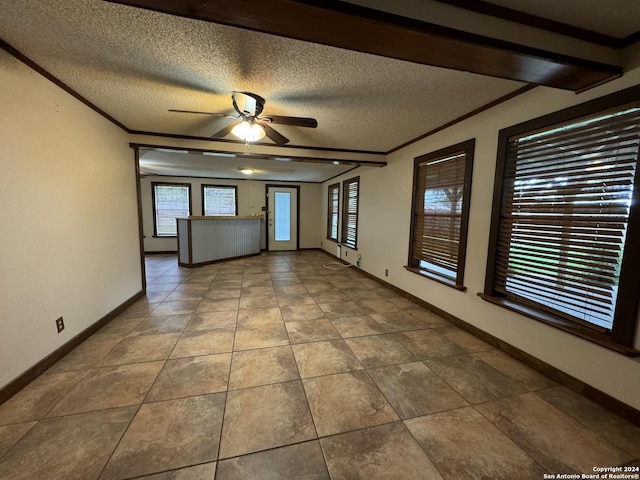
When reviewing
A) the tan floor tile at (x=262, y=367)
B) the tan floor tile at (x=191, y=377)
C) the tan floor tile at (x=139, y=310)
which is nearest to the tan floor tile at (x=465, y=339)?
the tan floor tile at (x=262, y=367)

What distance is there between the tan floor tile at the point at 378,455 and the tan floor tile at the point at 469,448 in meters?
0.07

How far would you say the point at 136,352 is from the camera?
85.4 inches

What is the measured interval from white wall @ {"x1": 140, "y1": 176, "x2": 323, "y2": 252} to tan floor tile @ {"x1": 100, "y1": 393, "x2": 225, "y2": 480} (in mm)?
5985

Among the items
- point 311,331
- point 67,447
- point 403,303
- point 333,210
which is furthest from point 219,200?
point 67,447

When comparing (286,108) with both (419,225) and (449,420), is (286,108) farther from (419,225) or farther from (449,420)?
(449,420)

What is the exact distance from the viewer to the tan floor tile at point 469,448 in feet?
3.94

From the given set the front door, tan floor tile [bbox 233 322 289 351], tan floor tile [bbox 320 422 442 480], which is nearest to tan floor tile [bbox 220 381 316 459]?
tan floor tile [bbox 320 422 442 480]

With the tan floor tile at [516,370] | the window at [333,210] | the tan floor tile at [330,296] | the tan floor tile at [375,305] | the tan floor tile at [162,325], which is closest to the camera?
the tan floor tile at [516,370]

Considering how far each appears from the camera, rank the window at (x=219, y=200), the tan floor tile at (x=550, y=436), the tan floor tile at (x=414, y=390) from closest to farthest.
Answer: the tan floor tile at (x=550, y=436)
the tan floor tile at (x=414, y=390)
the window at (x=219, y=200)

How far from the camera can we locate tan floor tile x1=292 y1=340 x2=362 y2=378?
6.42 ft

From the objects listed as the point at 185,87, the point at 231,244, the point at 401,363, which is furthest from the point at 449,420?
the point at 231,244

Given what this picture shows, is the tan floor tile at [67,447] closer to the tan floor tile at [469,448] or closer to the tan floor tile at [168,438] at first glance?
the tan floor tile at [168,438]

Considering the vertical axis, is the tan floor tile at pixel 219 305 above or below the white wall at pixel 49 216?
below

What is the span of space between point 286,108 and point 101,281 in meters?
2.67
